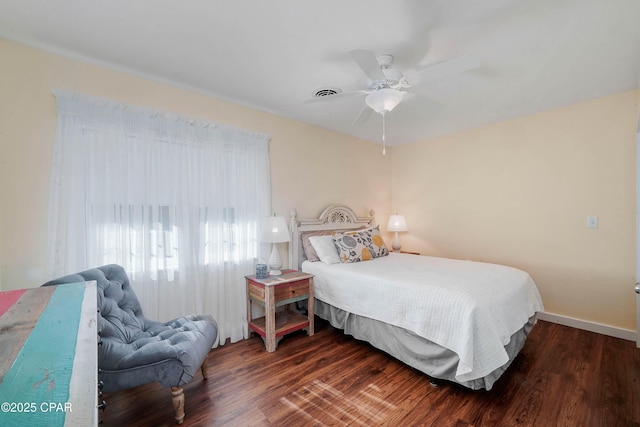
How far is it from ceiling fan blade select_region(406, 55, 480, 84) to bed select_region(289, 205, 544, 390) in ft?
4.95

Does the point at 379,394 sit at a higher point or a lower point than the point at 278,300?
lower

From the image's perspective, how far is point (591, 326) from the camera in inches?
110

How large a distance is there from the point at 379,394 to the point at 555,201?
2.90 metres

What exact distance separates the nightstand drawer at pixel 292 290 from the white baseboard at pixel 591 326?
112 inches

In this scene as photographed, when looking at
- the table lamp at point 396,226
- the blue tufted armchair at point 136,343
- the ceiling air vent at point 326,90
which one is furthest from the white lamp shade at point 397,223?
the blue tufted armchair at point 136,343

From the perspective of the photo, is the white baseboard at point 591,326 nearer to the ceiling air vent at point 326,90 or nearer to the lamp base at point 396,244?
the lamp base at point 396,244

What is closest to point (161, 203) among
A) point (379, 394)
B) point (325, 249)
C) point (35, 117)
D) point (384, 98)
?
point (35, 117)

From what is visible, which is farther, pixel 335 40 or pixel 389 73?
pixel 389 73

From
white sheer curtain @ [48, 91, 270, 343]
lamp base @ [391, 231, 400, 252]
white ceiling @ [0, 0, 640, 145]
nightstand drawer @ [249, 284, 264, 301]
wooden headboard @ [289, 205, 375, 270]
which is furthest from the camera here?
lamp base @ [391, 231, 400, 252]

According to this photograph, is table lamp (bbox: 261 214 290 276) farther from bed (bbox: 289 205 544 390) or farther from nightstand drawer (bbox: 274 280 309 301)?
bed (bbox: 289 205 544 390)

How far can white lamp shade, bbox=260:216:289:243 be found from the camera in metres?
Answer: 2.74

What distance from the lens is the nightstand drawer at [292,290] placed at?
2.54m

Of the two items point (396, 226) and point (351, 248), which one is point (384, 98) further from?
point (396, 226)

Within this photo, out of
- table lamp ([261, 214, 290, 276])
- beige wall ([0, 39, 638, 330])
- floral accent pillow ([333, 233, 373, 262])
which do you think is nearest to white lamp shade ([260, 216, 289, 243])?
table lamp ([261, 214, 290, 276])
